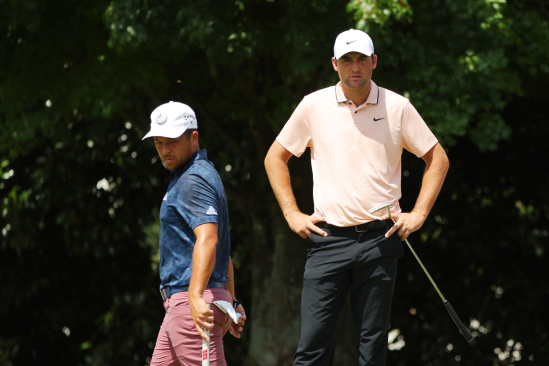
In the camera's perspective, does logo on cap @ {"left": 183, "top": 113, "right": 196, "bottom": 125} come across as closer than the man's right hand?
Yes

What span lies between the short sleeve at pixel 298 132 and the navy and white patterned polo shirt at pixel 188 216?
47 cm

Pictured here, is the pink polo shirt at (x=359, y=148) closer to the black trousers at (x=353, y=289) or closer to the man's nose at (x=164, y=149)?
the black trousers at (x=353, y=289)

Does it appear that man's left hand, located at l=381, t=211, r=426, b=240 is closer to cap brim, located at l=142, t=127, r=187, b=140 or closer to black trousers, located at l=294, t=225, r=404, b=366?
black trousers, located at l=294, t=225, r=404, b=366

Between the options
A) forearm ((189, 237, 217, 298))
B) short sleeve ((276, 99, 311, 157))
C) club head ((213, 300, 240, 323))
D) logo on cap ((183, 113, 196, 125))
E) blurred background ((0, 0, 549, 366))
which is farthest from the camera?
blurred background ((0, 0, 549, 366))

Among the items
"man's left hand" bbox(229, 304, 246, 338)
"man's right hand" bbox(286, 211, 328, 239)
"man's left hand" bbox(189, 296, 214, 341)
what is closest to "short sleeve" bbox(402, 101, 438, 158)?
"man's right hand" bbox(286, 211, 328, 239)

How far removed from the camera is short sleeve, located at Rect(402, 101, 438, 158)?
413cm

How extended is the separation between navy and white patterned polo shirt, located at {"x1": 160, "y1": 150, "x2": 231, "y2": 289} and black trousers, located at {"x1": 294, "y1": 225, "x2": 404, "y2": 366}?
1.54 feet

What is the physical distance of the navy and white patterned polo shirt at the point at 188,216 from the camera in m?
3.88

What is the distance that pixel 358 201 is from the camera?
4055 millimetres

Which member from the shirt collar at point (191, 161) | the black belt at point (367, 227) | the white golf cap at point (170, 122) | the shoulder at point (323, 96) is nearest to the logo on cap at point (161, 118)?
the white golf cap at point (170, 122)

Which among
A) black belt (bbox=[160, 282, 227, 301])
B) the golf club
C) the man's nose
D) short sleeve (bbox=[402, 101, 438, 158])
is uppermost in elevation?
the man's nose

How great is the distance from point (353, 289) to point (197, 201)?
2.95 feet

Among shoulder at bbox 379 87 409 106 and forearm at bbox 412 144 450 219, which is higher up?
shoulder at bbox 379 87 409 106

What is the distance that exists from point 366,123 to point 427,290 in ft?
23.9
